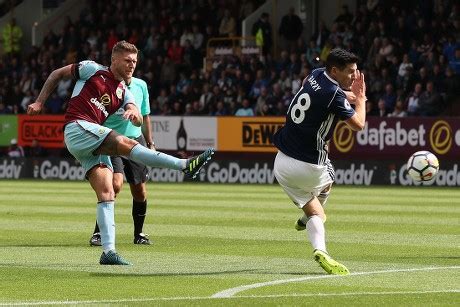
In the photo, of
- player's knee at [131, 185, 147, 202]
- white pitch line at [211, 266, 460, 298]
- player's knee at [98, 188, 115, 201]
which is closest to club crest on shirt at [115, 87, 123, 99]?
player's knee at [98, 188, 115, 201]

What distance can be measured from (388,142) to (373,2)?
5725mm

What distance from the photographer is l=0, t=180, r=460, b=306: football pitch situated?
9.30 m

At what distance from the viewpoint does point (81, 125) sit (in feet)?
38.0

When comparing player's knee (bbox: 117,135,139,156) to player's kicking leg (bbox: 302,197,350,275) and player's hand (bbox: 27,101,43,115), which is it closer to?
player's hand (bbox: 27,101,43,115)

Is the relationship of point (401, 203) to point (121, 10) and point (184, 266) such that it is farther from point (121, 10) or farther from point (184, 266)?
point (121, 10)

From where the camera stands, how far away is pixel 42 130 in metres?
37.1

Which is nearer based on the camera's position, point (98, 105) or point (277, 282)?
point (277, 282)

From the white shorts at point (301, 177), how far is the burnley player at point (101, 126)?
109 cm

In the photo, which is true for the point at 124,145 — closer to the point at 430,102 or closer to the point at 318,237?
the point at 318,237

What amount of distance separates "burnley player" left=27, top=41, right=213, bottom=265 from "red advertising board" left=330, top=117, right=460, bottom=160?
19286mm

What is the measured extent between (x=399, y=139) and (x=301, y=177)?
2026 cm

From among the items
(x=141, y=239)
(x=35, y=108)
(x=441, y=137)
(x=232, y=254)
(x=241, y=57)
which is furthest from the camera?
(x=241, y=57)

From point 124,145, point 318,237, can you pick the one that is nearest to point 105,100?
point 124,145

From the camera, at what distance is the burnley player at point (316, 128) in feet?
36.0
